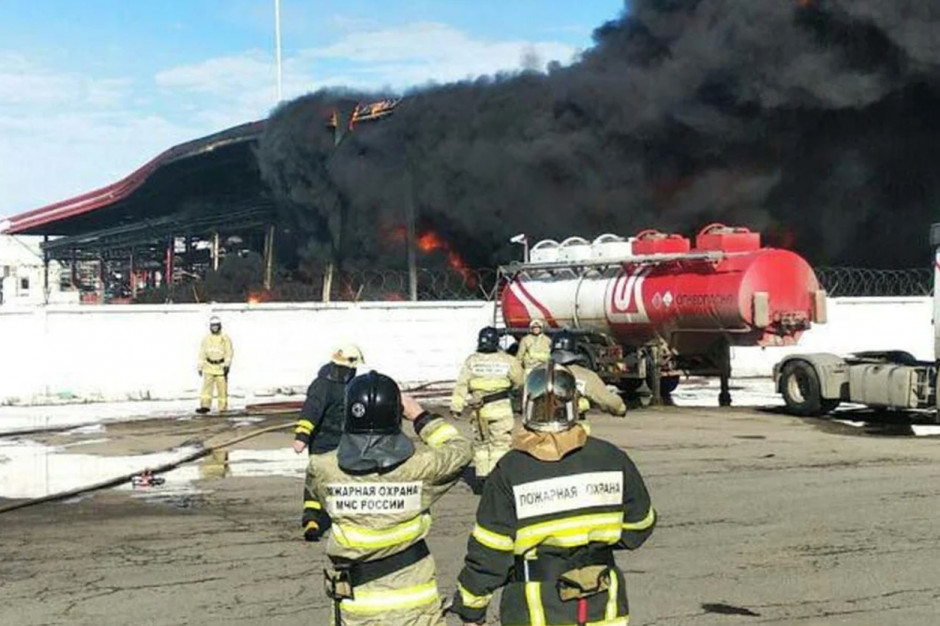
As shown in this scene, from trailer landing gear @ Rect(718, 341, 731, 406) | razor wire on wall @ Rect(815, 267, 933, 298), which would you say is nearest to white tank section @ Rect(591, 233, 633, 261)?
trailer landing gear @ Rect(718, 341, 731, 406)

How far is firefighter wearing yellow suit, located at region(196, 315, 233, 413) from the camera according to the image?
18.7m

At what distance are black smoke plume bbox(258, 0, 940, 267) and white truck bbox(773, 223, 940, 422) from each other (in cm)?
1481

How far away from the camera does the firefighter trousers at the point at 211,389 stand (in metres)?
18.8

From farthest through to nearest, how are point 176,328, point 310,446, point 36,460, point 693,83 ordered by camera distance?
1. point 693,83
2. point 176,328
3. point 36,460
4. point 310,446

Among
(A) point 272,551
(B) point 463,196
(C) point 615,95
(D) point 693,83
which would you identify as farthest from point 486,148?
(A) point 272,551

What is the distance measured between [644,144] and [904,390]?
64.1 feet

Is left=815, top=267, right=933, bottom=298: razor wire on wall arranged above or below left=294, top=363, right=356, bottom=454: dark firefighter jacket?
above

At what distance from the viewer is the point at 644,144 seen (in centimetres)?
3422

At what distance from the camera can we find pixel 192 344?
21703 millimetres

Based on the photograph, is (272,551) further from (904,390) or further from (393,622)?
(904,390)

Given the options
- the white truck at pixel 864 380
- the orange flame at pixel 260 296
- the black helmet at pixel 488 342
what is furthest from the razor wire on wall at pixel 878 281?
the black helmet at pixel 488 342

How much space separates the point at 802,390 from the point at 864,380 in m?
1.22

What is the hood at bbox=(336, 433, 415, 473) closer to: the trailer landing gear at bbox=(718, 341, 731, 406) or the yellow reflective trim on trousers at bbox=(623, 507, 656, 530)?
the yellow reflective trim on trousers at bbox=(623, 507, 656, 530)

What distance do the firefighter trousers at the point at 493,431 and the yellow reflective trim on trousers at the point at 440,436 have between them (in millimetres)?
5442
